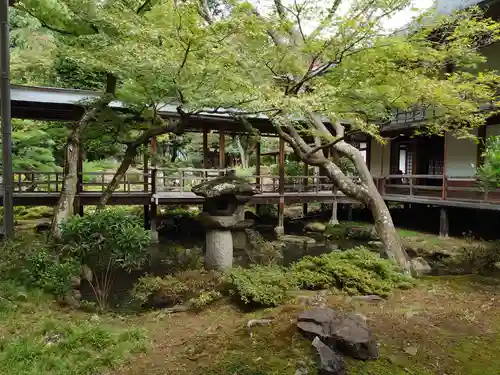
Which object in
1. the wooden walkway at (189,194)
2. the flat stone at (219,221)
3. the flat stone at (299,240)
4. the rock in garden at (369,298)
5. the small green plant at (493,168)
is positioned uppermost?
the small green plant at (493,168)

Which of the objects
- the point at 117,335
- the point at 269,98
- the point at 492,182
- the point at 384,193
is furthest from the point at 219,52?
the point at 384,193

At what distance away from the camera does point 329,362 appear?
3643 mm

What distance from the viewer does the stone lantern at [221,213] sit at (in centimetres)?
923

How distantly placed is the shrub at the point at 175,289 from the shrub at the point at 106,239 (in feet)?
3.01

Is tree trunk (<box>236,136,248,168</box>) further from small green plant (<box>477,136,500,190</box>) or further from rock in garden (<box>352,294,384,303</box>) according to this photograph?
rock in garden (<box>352,294,384,303</box>)

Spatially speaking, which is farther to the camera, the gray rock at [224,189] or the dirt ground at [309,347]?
the gray rock at [224,189]

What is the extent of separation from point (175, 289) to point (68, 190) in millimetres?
3213

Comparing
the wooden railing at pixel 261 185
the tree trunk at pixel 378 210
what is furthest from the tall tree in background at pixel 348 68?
the wooden railing at pixel 261 185

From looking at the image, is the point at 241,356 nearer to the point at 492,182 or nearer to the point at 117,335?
the point at 117,335

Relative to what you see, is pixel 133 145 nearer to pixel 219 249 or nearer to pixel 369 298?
pixel 219 249

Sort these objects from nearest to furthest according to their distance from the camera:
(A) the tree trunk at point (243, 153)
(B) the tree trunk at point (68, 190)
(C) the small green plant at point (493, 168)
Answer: (C) the small green plant at point (493, 168)
(B) the tree trunk at point (68, 190)
(A) the tree trunk at point (243, 153)

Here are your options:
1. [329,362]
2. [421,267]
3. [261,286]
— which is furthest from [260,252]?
[329,362]

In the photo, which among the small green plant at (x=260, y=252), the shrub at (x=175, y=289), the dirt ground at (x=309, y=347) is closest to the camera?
the dirt ground at (x=309, y=347)

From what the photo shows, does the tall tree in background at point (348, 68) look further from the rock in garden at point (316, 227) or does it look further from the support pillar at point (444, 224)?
the rock in garden at point (316, 227)
